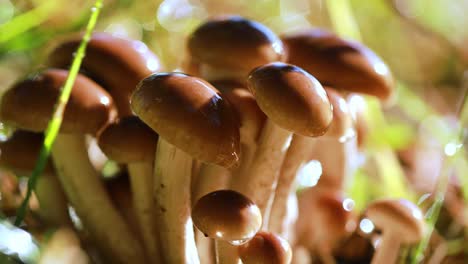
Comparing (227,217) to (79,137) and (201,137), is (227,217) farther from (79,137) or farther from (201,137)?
(79,137)

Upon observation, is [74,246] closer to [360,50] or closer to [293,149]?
[293,149]

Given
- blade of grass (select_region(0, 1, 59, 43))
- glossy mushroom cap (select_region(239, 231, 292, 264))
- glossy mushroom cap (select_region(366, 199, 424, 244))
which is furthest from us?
blade of grass (select_region(0, 1, 59, 43))

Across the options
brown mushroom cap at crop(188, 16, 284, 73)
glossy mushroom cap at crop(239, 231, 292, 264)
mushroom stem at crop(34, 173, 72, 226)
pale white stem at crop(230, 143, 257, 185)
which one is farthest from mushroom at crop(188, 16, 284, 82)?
mushroom stem at crop(34, 173, 72, 226)

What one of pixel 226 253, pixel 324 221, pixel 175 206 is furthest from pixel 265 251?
pixel 324 221

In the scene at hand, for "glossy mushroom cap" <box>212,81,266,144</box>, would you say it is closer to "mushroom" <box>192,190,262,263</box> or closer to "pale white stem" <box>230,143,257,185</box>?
"pale white stem" <box>230,143,257,185</box>

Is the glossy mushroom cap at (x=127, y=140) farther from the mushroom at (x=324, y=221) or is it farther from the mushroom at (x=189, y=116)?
the mushroom at (x=324, y=221)

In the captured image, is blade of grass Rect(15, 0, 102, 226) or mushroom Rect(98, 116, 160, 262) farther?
mushroom Rect(98, 116, 160, 262)

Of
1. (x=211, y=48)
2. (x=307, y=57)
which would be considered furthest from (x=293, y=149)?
(x=211, y=48)
